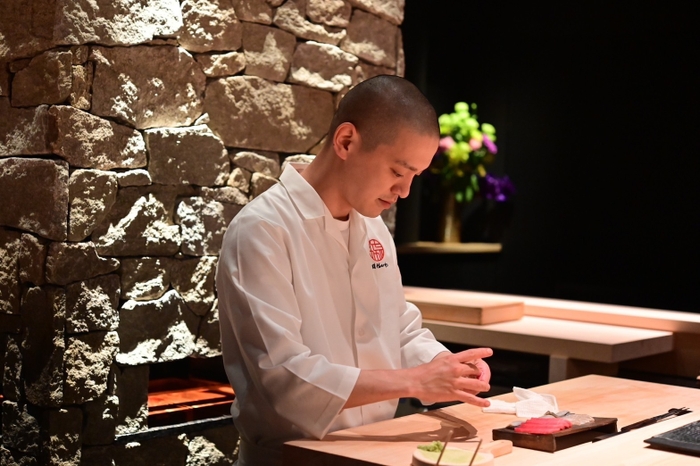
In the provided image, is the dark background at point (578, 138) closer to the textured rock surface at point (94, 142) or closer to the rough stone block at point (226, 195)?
the rough stone block at point (226, 195)

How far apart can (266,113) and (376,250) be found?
1.09 meters

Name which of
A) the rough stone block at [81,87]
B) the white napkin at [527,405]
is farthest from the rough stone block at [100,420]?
the white napkin at [527,405]

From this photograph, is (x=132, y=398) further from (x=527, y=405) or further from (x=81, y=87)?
(x=527, y=405)

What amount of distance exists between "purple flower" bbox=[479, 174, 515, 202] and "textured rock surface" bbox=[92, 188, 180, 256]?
3.43 metres

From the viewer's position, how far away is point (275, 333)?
5.48 feet

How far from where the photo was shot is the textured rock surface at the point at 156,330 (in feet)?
8.54

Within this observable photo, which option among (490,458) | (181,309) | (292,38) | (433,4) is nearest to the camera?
(490,458)

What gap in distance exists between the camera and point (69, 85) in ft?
7.95

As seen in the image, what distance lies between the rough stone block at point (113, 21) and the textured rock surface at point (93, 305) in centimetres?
69

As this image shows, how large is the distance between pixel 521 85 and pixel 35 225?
4.13m

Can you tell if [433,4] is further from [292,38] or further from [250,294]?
[250,294]

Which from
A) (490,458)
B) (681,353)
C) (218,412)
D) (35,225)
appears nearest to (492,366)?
(681,353)

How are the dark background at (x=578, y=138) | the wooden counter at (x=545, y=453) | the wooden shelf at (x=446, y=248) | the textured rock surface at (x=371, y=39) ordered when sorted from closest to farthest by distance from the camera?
1. the wooden counter at (x=545, y=453)
2. the textured rock surface at (x=371, y=39)
3. the dark background at (x=578, y=138)
4. the wooden shelf at (x=446, y=248)

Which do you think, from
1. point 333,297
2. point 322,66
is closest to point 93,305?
point 333,297
